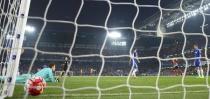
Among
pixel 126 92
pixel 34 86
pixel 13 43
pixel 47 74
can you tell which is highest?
pixel 13 43

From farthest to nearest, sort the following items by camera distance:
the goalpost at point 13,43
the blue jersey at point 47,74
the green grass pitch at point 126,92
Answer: the blue jersey at point 47,74 < the green grass pitch at point 126,92 < the goalpost at point 13,43

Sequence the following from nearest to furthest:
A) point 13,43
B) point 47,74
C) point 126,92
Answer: point 13,43
point 126,92
point 47,74

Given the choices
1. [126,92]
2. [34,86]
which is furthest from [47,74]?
[34,86]

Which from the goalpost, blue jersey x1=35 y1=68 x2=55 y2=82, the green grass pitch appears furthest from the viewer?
blue jersey x1=35 y1=68 x2=55 y2=82

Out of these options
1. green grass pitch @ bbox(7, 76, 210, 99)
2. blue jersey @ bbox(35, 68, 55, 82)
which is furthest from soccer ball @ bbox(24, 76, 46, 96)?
blue jersey @ bbox(35, 68, 55, 82)

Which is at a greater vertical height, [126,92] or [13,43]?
[13,43]

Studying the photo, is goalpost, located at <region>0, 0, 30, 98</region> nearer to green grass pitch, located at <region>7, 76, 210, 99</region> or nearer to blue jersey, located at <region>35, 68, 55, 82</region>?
green grass pitch, located at <region>7, 76, 210, 99</region>

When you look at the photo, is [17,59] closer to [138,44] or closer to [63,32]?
[138,44]

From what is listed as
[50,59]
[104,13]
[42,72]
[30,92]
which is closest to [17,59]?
[30,92]

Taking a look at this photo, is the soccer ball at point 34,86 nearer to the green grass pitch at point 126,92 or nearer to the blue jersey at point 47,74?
the green grass pitch at point 126,92

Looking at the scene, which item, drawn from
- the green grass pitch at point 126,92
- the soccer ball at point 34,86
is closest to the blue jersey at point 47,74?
the green grass pitch at point 126,92

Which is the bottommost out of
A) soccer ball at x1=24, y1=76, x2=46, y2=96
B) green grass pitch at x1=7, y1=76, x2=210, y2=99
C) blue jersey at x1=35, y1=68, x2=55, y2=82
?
blue jersey at x1=35, y1=68, x2=55, y2=82

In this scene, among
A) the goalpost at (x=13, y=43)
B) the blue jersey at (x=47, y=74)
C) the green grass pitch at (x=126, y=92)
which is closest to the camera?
the goalpost at (x=13, y=43)

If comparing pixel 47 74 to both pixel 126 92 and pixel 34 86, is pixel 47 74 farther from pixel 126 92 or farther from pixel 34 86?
pixel 34 86
